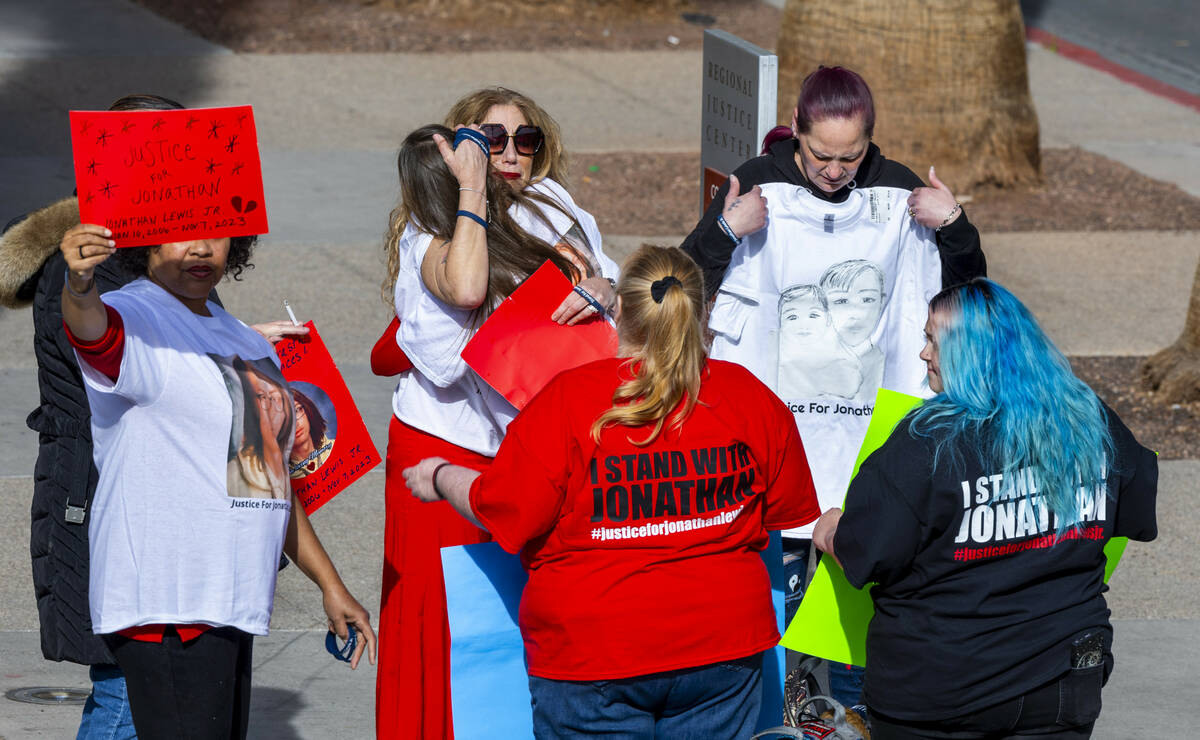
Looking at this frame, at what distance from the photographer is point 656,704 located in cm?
309

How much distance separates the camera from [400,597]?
383cm

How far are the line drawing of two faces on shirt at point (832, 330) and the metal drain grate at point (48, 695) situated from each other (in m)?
2.33

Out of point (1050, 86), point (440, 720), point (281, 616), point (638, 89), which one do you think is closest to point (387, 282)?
point (440, 720)

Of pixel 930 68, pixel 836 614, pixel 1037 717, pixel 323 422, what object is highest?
pixel 930 68

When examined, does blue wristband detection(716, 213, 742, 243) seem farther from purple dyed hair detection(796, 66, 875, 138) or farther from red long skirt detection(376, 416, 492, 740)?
red long skirt detection(376, 416, 492, 740)

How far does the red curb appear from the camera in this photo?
14320mm

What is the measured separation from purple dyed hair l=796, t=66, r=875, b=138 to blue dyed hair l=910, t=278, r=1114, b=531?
0.97 meters

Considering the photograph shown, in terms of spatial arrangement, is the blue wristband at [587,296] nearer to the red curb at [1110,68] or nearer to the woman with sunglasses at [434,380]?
the woman with sunglasses at [434,380]

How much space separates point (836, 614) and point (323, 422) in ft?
4.16

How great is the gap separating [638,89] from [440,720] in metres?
10.4

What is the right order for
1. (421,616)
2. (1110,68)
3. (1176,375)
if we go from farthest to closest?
(1110,68)
(1176,375)
(421,616)

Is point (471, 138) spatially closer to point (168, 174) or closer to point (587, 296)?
point (587, 296)

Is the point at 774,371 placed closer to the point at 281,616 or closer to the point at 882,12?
the point at 281,616

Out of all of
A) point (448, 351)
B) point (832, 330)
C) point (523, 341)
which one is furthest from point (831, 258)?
point (448, 351)
